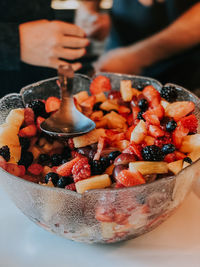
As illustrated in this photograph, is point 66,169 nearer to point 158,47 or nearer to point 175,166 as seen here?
point 175,166

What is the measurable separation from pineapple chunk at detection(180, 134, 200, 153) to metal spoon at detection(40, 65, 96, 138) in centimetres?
29

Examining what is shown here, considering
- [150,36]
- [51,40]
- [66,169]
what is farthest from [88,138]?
[150,36]

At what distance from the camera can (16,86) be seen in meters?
1.94

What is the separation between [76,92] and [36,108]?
315 millimetres

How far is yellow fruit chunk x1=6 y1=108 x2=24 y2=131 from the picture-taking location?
1.03m

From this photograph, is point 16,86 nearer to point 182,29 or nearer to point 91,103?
point 91,103

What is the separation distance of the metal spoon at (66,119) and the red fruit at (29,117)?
0.18 ft

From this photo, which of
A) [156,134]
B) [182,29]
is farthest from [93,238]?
[182,29]

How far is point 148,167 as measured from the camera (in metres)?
0.81

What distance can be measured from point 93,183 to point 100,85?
2.09 feet

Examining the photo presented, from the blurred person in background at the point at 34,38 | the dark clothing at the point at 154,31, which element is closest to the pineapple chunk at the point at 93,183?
the blurred person in background at the point at 34,38

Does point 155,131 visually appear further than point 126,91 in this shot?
No

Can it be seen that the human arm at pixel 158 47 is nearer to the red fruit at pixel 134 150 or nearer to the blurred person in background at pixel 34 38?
the blurred person in background at pixel 34 38

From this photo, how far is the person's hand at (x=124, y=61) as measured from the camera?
2205mm
